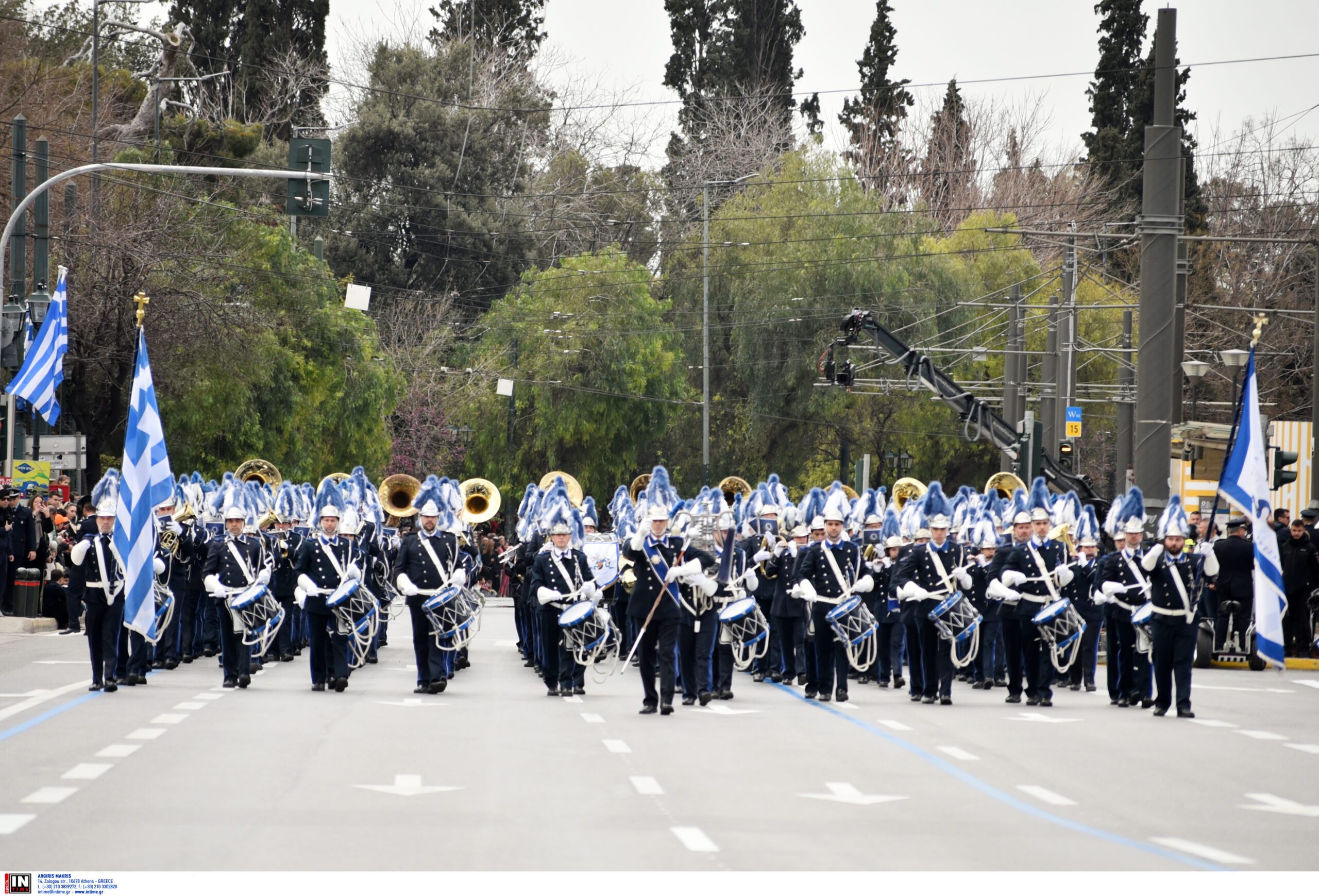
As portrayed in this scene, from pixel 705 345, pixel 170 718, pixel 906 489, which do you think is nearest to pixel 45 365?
pixel 906 489

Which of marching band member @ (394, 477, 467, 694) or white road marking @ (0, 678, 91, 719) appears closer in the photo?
white road marking @ (0, 678, 91, 719)

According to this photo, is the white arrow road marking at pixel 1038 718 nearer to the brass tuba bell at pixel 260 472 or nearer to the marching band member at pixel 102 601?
the marching band member at pixel 102 601

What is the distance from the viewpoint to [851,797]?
11641 millimetres

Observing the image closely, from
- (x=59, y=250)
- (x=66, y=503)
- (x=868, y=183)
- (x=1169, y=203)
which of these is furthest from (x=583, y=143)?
(x=1169, y=203)

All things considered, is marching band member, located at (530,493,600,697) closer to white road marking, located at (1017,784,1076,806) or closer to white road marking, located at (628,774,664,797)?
white road marking, located at (628,774,664,797)

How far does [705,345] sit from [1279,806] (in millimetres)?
49204

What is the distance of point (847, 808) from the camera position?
1112cm

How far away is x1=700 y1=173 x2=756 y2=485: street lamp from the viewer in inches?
2371

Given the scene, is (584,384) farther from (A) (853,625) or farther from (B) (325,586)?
(B) (325,586)

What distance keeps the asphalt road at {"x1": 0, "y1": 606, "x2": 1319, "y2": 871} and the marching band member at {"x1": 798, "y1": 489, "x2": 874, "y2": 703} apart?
558 millimetres

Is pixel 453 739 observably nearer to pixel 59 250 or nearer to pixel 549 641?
pixel 549 641

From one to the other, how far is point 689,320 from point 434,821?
2226 inches

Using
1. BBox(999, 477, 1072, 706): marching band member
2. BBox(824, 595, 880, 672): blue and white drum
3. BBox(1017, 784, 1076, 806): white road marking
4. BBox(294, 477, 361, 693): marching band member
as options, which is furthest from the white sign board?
BBox(1017, 784, 1076, 806): white road marking

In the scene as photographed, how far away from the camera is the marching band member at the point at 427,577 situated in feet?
62.8
